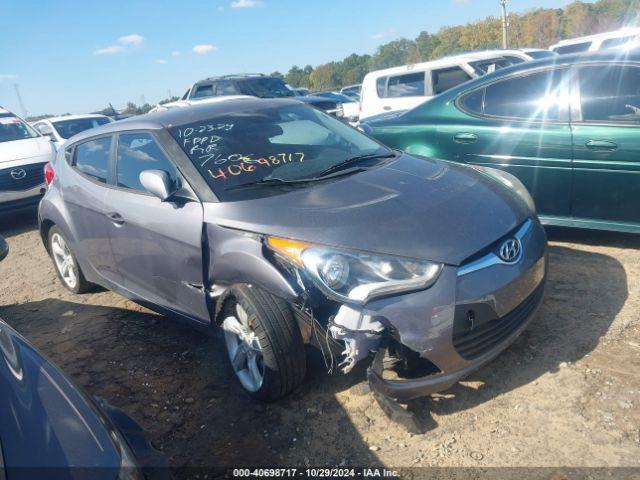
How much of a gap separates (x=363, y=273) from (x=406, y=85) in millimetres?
8327

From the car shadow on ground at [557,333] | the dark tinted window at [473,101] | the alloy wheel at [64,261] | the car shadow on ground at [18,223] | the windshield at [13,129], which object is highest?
the dark tinted window at [473,101]

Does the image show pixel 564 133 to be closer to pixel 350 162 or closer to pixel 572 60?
pixel 572 60

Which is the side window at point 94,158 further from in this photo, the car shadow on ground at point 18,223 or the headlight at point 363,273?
the car shadow on ground at point 18,223

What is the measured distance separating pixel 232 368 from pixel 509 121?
10.2 ft

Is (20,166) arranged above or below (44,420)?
below

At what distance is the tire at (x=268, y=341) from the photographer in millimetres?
2637

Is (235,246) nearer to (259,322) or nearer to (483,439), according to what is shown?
(259,322)

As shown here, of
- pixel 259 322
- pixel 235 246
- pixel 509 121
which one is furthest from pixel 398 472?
pixel 509 121

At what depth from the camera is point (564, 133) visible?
13.6 feet

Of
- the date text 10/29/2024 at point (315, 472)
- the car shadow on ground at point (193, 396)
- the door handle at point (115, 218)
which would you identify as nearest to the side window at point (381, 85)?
the car shadow on ground at point (193, 396)

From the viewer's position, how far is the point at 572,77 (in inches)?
168

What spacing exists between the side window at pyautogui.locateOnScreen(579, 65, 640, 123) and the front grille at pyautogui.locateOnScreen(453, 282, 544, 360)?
2.20 m

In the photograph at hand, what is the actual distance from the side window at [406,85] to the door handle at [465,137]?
17.7 ft

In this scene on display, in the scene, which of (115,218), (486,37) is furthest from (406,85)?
(486,37)
